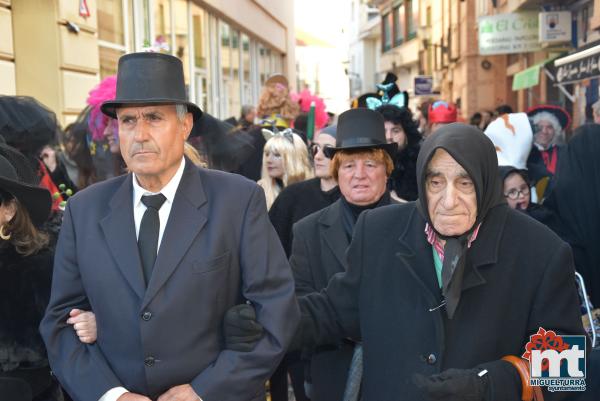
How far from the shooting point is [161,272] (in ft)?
8.60

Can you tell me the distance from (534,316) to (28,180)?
6.91ft

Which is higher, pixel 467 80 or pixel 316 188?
pixel 467 80

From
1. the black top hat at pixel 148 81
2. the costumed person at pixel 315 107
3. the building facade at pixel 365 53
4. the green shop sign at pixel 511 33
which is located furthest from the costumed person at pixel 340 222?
the building facade at pixel 365 53

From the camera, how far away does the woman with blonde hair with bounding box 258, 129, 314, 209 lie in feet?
21.1

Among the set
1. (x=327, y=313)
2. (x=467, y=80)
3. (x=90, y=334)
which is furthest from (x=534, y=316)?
(x=467, y=80)

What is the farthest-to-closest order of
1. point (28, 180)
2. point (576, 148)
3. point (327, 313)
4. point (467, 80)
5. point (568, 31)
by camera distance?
→ 1. point (467, 80)
2. point (568, 31)
3. point (576, 148)
4. point (28, 180)
5. point (327, 313)

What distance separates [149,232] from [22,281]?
0.79 meters

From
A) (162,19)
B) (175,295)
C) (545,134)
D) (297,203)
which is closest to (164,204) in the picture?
(175,295)

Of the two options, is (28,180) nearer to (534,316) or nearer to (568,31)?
(534,316)

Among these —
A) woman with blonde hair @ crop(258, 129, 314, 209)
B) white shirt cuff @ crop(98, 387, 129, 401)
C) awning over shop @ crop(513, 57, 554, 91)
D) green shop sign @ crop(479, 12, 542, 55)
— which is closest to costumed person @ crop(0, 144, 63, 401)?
white shirt cuff @ crop(98, 387, 129, 401)

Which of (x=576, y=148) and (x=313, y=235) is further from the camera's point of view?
(x=576, y=148)

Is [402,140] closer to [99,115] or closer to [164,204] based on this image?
[99,115]

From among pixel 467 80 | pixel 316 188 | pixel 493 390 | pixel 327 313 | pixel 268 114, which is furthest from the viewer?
pixel 467 80

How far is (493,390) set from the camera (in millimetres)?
2623
